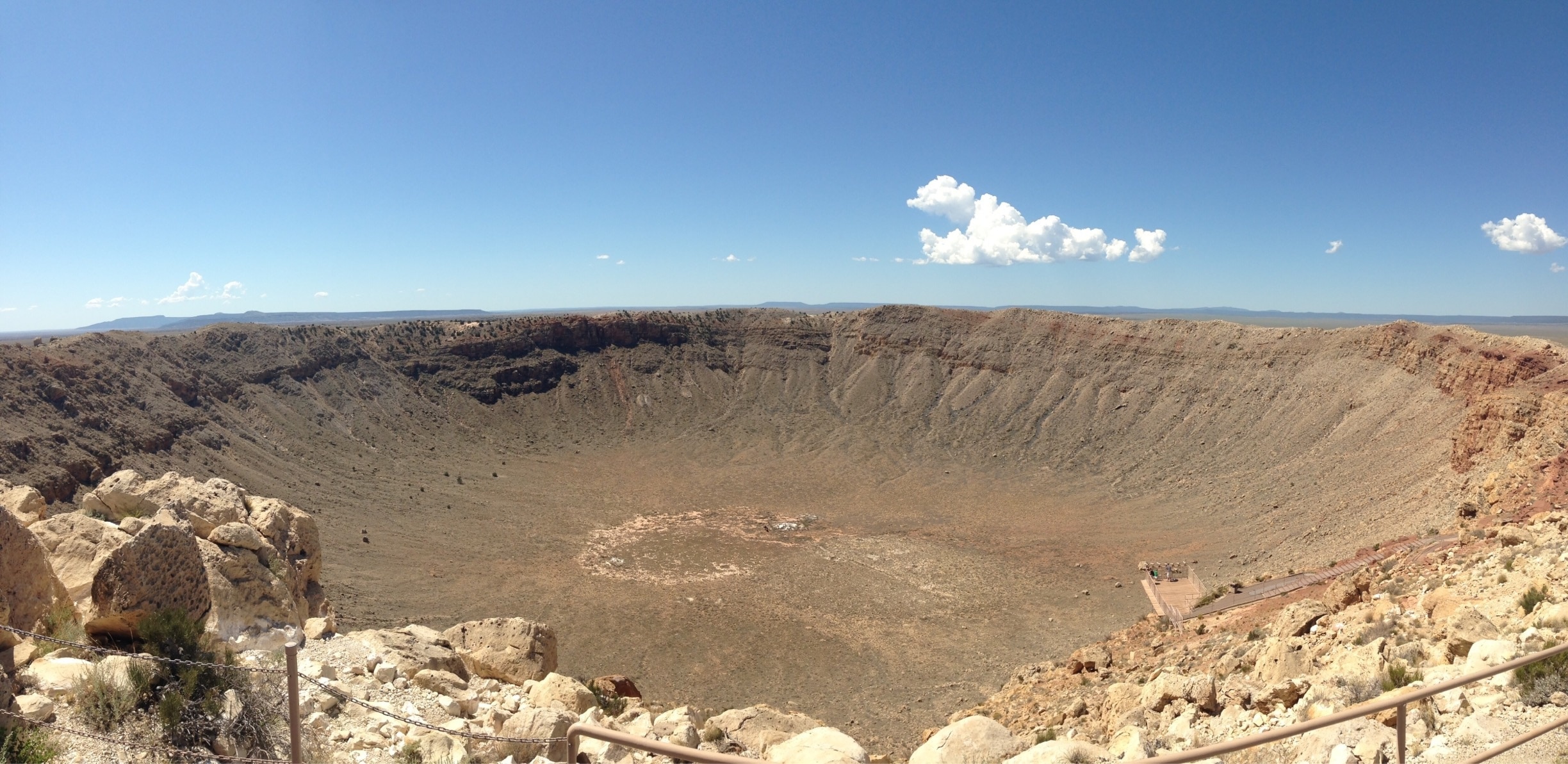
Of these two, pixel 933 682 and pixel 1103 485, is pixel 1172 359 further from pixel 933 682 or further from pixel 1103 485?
pixel 933 682

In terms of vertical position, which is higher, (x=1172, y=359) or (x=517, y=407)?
(x=1172, y=359)

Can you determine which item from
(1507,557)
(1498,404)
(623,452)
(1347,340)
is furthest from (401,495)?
(1347,340)

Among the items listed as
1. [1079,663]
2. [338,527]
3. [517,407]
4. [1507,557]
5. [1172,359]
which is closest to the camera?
[1507,557]

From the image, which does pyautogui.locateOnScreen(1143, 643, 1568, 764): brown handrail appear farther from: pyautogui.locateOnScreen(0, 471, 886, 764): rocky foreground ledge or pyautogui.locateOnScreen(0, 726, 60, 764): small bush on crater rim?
pyautogui.locateOnScreen(0, 726, 60, 764): small bush on crater rim

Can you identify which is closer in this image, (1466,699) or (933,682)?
(1466,699)

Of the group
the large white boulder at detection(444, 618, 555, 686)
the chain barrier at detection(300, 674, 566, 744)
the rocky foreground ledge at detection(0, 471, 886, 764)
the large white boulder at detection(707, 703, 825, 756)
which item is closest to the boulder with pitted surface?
the rocky foreground ledge at detection(0, 471, 886, 764)

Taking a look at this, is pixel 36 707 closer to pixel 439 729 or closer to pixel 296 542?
pixel 439 729

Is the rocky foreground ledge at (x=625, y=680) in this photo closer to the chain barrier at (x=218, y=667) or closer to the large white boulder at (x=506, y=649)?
the large white boulder at (x=506, y=649)

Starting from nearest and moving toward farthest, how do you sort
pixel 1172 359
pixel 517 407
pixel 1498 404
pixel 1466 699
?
1. pixel 1466 699
2. pixel 1498 404
3. pixel 1172 359
4. pixel 517 407
